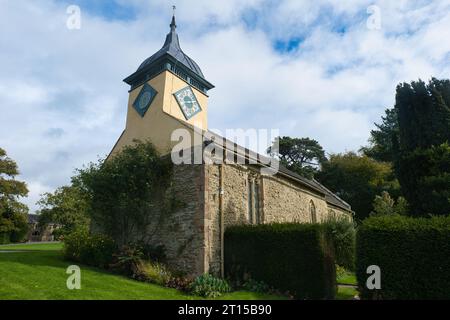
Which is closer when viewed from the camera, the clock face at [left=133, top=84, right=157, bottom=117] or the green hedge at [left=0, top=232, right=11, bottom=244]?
the clock face at [left=133, top=84, right=157, bottom=117]

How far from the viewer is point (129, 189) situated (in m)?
13.3

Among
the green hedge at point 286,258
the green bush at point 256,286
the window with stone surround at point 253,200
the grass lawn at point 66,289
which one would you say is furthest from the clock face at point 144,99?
the green bush at point 256,286

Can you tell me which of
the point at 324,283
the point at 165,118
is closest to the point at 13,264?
the point at 165,118

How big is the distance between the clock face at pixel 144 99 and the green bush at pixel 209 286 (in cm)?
976

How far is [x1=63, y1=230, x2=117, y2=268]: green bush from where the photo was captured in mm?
12312

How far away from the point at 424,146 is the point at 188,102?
12.2 m

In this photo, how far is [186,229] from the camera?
11.9m

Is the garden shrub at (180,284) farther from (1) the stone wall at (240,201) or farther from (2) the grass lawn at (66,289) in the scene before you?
(1) the stone wall at (240,201)

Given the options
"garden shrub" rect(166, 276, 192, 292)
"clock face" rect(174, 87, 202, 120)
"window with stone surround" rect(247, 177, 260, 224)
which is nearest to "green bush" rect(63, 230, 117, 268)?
"garden shrub" rect(166, 276, 192, 292)

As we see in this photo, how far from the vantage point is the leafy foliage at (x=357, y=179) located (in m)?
34.5

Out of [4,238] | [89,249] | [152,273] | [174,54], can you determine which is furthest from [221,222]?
[4,238]

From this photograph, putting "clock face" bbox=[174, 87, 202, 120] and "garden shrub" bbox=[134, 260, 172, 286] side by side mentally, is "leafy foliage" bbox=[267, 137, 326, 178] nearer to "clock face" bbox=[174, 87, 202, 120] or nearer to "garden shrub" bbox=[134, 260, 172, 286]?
"clock face" bbox=[174, 87, 202, 120]

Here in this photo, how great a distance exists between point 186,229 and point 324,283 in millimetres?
5392
